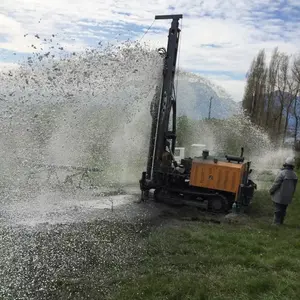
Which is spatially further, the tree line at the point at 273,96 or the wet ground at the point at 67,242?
the tree line at the point at 273,96

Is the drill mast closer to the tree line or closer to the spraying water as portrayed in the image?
the spraying water

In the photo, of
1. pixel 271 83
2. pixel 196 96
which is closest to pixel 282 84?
pixel 271 83

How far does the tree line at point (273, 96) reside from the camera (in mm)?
36469

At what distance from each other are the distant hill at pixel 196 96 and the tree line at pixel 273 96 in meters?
14.8

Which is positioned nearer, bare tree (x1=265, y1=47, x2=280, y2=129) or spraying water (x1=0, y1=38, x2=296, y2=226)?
spraying water (x1=0, y1=38, x2=296, y2=226)

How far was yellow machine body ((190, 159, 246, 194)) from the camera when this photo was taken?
9701mm

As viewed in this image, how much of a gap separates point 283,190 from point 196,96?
9777 millimetres

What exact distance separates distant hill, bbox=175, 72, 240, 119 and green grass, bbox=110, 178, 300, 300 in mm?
6783

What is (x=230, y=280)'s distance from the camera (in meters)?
5.42

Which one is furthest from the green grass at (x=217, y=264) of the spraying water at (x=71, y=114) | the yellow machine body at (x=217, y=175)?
the spraying water at (x=71, y=114)

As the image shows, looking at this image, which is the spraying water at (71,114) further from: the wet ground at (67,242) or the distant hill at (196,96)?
the distant hill at (196,96)

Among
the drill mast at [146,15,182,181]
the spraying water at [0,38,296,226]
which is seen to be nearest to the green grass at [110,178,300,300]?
the drill mast at [146,15,182,181]

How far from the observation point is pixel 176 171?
34.4 feet

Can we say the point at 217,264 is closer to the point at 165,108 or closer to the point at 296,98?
the point at 165,108
